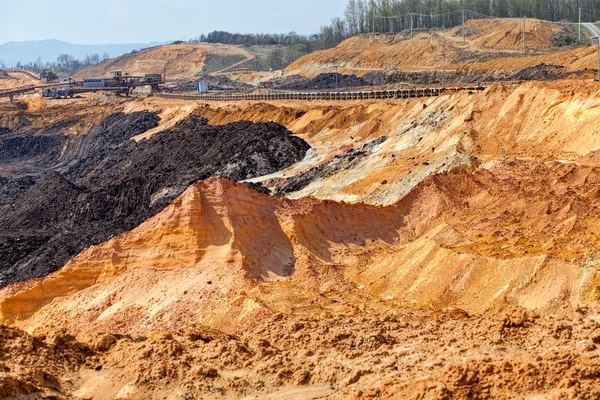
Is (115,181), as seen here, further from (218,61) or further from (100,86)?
(218,61)

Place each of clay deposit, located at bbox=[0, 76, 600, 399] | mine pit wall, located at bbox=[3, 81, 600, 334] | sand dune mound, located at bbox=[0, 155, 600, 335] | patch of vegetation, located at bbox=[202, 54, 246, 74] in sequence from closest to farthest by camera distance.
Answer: clay deposit, located at bbox=[0, 76, 600, 399], sand dune mound, located at bbox=[0, 155, 600, 335], mine pit wall, located at bbox=[3, 81, 600, 334], patch of vegetation, located at bbox=[202, 54, 246, 74]

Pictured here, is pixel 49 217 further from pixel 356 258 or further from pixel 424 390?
pixel 424 390

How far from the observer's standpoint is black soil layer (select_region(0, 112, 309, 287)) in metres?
34.0

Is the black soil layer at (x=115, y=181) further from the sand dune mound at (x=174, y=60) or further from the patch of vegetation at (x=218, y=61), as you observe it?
the sand dune mound at (x=174, y=60)

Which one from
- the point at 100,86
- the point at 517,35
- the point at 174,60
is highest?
the point at 174,60

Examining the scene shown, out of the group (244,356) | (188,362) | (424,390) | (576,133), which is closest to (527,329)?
(424,390)

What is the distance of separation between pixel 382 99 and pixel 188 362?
4529cm

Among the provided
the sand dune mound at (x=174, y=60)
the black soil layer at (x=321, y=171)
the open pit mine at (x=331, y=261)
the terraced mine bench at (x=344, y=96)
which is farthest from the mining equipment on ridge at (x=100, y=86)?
the black soil layer at (x=321, y=171)

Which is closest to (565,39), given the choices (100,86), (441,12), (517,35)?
(517,35)

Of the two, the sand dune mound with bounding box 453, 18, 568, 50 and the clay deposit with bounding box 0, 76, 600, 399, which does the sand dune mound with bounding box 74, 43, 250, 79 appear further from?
the clay deposit with bounding box 0, 76, 600, 399

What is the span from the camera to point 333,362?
1567cm

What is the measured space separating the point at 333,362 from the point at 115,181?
3613 centimetres

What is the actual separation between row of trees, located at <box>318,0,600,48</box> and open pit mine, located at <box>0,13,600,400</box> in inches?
2873

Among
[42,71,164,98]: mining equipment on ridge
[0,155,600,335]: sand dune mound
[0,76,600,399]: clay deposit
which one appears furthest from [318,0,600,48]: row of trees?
[0,155,600,335]: sand dune mound
